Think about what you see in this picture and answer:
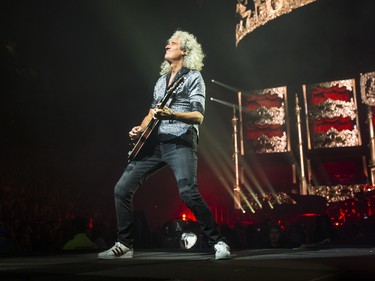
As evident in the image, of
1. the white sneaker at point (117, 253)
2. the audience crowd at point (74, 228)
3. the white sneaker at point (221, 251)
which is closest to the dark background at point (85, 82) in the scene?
the audience crowd at point (74, 228)

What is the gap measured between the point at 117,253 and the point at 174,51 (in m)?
1.73

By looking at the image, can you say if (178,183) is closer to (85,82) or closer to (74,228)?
(74,228)

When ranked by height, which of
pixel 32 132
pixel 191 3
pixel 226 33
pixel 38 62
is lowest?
pixel 32 132

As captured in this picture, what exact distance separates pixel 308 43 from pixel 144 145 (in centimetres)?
2488

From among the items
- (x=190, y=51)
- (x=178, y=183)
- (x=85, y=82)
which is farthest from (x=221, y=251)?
(x=85, y=82)

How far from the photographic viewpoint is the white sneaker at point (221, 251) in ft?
9.17

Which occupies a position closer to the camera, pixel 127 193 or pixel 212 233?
pixel 212 233

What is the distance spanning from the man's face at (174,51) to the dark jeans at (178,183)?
0.79 metres

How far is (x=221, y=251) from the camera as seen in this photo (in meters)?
2.84

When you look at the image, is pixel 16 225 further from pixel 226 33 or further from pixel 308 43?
pixel 308 43

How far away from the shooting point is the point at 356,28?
973 inches

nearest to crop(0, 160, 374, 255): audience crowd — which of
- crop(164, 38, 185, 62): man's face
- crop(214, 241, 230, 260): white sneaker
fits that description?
crop(214, 241, 230, 260): white sneaker

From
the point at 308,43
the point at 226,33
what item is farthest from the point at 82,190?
the point at 308,43

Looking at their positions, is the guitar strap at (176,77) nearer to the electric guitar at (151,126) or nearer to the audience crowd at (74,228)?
the electric guitar at (151,126)
